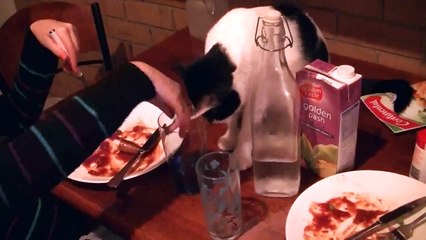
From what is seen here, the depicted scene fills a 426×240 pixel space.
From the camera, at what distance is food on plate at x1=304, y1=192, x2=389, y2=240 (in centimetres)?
70

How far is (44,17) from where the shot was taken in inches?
55.9

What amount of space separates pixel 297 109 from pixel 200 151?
0.21 m

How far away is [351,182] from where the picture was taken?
765 millimetres

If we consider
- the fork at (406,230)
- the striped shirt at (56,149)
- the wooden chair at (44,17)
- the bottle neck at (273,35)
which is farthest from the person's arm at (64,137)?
the wooden chair at (44,17)

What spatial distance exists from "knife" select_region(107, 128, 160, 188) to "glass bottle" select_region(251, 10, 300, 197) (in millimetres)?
204

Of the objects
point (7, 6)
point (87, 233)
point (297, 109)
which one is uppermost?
point (297, 109)

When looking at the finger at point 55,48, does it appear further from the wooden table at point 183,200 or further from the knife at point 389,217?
the knife at point 389,217

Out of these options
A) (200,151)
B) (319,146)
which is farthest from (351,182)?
(200,151)

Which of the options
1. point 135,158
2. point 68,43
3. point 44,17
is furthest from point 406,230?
point 44,17

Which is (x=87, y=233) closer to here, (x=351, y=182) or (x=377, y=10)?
(x=351, y=182)

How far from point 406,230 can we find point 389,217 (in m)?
0.03

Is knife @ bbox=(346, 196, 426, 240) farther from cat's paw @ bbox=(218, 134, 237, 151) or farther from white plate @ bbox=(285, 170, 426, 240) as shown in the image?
cat's paw @ bbox=(218, 134, 237, 151)

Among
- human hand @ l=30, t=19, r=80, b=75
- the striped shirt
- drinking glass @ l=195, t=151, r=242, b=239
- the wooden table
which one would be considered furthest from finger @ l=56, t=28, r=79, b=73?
drinking glass @ l=195, t=151, r=242, b=239

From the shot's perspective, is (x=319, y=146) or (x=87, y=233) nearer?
(x=319, y=146)
